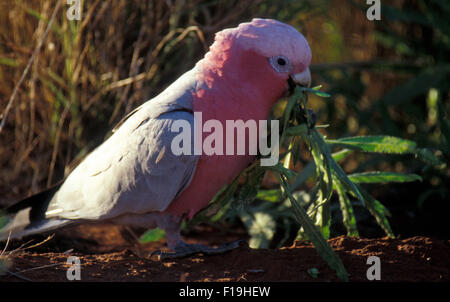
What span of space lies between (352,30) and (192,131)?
118 inches

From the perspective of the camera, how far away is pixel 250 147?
1.94 m

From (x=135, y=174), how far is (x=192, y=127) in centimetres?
30

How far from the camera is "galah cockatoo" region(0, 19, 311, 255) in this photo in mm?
1877

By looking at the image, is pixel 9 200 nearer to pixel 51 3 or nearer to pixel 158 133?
pixel 51 3

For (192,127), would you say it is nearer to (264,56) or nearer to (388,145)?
(264,56)

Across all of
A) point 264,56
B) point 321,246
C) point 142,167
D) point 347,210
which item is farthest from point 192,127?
point 347,210

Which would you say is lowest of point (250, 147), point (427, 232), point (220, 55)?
point (427, 232)

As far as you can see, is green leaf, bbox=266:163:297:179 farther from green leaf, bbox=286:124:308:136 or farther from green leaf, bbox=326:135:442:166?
green leaf, bbox=326:135:442:166

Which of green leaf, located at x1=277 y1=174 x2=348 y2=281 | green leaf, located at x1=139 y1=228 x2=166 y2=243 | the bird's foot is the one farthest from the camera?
green leaf, located at x1=139 y1=228 x2=166 y2=243

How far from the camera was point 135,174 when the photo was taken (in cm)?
195

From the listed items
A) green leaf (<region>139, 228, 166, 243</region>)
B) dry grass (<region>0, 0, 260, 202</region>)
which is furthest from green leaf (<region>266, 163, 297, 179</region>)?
dry grass (<region>0, 0, 260, 202</region>)

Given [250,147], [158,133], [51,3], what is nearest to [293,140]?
[250,147]

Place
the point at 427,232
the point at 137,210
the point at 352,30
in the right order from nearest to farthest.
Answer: the point at 137,210 < the point at 427,232 < the point at 352,30

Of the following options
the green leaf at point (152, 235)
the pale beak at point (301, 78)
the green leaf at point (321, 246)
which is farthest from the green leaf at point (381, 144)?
the green leaf at point (152, 235)
